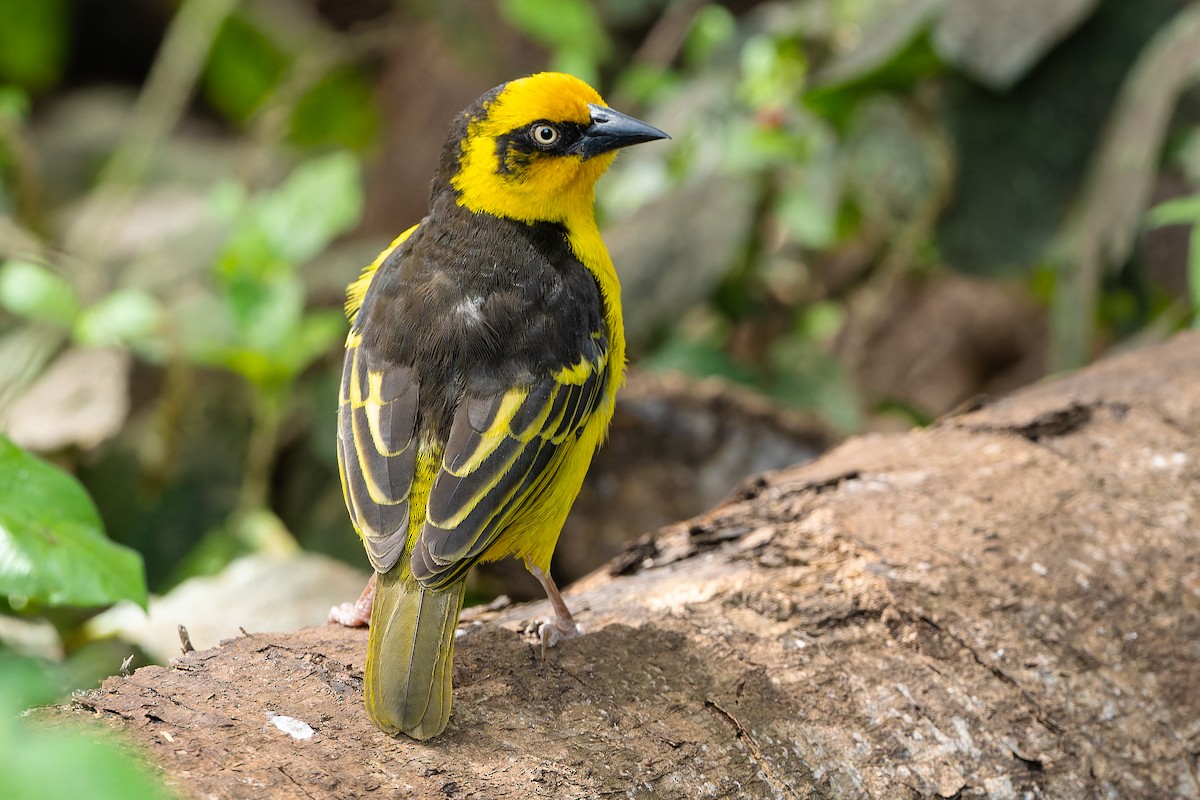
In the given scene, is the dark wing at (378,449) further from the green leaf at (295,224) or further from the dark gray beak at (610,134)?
the green leaf at (295,224)

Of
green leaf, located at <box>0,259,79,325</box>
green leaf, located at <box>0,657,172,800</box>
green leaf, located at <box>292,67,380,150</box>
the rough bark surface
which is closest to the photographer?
green leaf, located at <box>0,657,172,800</box>

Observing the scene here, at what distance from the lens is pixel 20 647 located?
3.70 metres

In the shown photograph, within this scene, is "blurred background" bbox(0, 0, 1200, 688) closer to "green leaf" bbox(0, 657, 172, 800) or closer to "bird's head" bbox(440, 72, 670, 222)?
"bird's head" bbox(440, 72, 670, 222)

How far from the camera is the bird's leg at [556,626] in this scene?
252 cm

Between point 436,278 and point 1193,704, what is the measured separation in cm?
195

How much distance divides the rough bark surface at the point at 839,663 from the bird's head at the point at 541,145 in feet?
3.03

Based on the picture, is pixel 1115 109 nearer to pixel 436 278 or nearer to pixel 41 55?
pixel 436 278

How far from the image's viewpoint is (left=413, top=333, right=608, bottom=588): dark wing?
251cm

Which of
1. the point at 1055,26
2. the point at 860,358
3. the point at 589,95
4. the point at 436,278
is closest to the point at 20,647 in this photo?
the point at 436,278

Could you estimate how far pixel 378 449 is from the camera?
275 centimetres

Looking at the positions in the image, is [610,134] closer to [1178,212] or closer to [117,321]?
[1178,212]

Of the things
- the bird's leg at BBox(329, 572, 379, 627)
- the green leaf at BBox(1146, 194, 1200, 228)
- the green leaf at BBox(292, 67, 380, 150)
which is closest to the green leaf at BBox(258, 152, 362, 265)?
the bird's leg at BBox(329, 572, 379, 627)

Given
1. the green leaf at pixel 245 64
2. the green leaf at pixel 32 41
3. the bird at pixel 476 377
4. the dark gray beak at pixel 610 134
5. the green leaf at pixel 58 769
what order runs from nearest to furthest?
the green leaf at pixel 58 769 → the bird at pixel 476 377 → the dark gray beak at pixel 610 134 → the green leaf at pixel 245 64 → the green leaf at pixel 32 41

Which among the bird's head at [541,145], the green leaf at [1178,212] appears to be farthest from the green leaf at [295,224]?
the green leaf at [1178,212]
